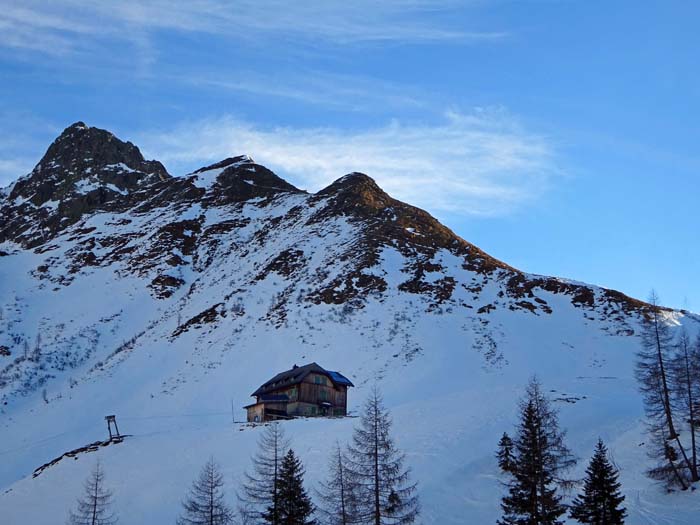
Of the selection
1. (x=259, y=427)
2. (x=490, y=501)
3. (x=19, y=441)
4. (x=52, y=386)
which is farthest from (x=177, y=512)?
(x=52, y=386)

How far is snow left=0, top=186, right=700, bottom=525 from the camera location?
42906mm

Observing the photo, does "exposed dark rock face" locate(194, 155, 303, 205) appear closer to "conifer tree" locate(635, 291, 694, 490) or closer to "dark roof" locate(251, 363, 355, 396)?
"dark roof" locate(251, 363, 355, 396)

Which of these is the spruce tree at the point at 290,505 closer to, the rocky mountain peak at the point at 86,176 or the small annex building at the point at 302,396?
the small annex building at the point at 302,396

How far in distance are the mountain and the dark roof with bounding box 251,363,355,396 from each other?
269 centimetres

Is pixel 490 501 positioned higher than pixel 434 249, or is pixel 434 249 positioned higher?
pixel 434 249

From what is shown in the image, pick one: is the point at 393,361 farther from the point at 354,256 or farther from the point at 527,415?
the point at 527,415

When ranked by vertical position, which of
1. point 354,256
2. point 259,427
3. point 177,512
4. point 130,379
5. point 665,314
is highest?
point 354,256

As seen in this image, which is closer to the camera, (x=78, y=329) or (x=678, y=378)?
(x=678, y=378)

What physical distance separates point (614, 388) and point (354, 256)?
41949mm

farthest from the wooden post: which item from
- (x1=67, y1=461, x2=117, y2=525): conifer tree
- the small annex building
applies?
(x1=67, y1=461, x2=117, y2=525): conifer tree

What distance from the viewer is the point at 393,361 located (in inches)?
2638

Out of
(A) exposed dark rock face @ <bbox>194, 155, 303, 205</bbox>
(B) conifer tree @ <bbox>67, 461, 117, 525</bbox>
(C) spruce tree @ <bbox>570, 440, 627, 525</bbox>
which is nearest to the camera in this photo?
(C) spruce tree @ <bbox>570, 440, 627, 525</bbox>

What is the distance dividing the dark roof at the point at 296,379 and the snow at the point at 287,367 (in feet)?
8.91

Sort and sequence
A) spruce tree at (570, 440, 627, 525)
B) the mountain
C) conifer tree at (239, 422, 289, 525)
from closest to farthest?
spruce tree at (570, 440, 627, 525) → conifer tree at (239, 422, 289, 525) → the mountain
